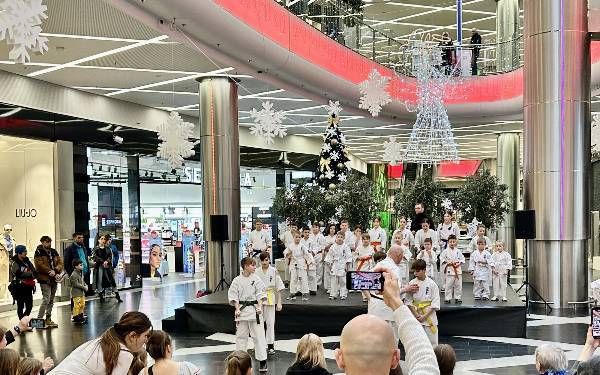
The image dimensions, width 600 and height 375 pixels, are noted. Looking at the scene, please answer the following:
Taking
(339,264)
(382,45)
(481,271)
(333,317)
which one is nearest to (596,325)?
(333,317)

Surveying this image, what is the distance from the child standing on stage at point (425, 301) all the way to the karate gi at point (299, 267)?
17.2ft

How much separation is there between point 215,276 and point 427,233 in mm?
5027

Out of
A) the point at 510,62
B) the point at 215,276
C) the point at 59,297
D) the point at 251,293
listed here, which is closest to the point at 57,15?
the point at 251,293

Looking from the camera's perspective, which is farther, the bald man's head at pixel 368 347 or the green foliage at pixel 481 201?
the green foliage at pixel 481 201

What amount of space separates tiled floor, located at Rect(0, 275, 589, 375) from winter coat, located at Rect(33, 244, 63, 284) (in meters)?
0.96

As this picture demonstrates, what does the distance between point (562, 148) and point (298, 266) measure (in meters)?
5.50

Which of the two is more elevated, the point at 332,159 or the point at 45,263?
the point at 332,159

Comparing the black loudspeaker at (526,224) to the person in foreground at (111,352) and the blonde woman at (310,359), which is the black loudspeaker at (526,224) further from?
the person in foreground at (111,352)

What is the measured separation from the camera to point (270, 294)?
10.9 meters

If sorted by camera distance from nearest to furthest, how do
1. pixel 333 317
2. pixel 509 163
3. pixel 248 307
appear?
1. pixel 248 307
2. pixel 333 317
3. pixel 509 163

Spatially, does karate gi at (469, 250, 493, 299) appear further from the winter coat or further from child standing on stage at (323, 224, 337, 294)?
the winter coat

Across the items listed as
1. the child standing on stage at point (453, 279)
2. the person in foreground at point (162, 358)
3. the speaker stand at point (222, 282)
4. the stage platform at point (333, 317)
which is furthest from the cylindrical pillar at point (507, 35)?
the person in foreground at point (162, 358)

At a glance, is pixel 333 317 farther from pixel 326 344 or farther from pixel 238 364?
pixel 238 364

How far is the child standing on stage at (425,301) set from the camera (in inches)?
361
